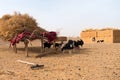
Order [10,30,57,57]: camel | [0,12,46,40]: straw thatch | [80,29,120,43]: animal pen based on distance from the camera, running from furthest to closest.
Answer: [80,29,120,43]: animal pen < [0,12,46,40]: straw thatch < [10,30,57,57]: camel

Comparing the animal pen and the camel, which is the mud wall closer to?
the animal pen

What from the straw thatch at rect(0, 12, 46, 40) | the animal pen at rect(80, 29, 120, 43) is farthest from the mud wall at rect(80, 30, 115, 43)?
the straw thatch at rect(0, 12, 46, 40)

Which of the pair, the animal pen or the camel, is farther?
the animal pen

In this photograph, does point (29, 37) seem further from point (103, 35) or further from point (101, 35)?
point (101, 35)

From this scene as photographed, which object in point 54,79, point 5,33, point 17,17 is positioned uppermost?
point 17,17

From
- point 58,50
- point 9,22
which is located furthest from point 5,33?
point 58,50

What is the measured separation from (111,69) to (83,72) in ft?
4.98

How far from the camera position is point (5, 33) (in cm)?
2066

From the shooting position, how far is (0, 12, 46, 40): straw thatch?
20513 mm

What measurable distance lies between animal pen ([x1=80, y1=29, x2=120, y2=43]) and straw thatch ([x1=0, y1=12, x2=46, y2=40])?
20513 millimetres

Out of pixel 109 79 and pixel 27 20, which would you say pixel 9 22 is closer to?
pixel 27 20

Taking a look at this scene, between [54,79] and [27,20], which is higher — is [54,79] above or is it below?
below

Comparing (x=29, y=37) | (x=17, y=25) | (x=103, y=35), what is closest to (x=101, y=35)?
(x=103, y=35)

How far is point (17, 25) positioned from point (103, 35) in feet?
79.4
